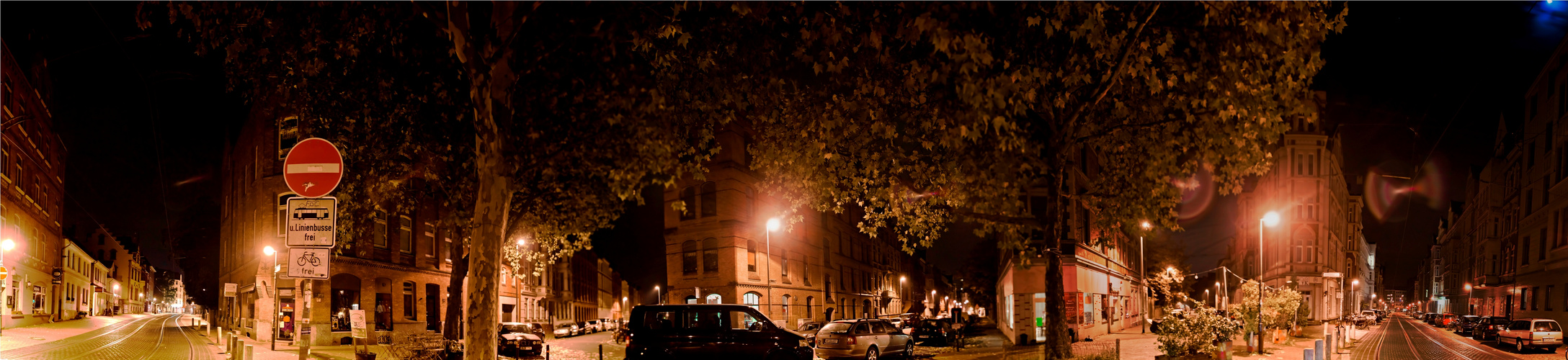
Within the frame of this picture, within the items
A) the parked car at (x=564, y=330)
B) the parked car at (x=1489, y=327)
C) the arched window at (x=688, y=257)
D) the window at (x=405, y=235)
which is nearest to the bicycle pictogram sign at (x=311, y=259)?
the window at (x=405, y=235)

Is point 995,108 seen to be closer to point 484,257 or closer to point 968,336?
point 484,257

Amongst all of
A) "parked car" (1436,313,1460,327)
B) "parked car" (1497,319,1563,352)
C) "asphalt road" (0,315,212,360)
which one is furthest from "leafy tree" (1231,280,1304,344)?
"parked car" (1436,313,1460,327)

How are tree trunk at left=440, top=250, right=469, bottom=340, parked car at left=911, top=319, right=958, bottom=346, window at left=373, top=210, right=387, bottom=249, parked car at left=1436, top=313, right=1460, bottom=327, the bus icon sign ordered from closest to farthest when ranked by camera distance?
the bus icon sign, tree trunk at left=440, top=250, right=469, bottom=340, parked car at left=911, top=319, right=958, bottom=346, window at left=373, top=210, right=387, bottom=249, parked car at left=1436, top=313, right=1460, bottom=327

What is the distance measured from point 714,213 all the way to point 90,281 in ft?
185

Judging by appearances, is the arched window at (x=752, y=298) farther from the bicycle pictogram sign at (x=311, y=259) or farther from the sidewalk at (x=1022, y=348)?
the bicycle pictogram sign at (x=311, y=259)

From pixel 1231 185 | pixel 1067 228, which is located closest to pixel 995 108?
pixel 1231 185

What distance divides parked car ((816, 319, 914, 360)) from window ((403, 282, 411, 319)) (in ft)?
69.1

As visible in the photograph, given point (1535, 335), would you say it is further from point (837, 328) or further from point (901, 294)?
point (901, 294)

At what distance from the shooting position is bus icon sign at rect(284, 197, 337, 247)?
9148 mm

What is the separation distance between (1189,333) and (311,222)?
16.8m

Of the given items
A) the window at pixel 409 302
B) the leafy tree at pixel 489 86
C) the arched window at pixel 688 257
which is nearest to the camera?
the leafy tree at pixel 489 86

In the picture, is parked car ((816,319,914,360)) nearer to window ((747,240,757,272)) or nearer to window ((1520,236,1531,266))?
window ((747,240,757,272))

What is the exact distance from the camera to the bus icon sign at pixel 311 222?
9.15 metres

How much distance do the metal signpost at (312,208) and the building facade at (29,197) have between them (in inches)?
1358
